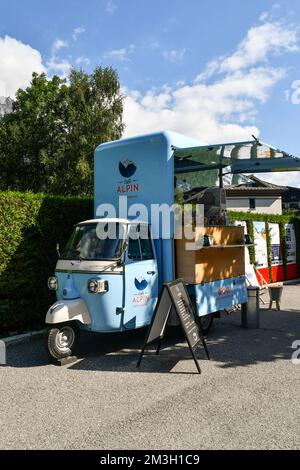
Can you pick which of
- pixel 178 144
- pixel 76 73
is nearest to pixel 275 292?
pixel 178 144

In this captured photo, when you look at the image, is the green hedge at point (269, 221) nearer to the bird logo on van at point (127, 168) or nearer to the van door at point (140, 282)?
the bird logo on van at point (127, 168)

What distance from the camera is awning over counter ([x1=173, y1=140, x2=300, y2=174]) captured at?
24.8 ft

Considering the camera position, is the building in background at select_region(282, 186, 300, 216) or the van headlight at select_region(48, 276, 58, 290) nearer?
the van headlight at select_region(48, 276, 58, 290)

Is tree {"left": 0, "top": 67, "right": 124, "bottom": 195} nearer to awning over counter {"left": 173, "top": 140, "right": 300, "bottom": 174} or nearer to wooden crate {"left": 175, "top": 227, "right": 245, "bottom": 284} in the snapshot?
awning over counter {"left": 173, "top": 140, "right": 300, "bottom": 174}

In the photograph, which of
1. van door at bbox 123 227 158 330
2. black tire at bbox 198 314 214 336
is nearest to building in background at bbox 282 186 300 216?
black tire at bbox 198 314 214 336

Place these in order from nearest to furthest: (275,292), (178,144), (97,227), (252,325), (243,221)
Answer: (97,227)
(178,144)
(252,325)
(275,292)
(243,221)

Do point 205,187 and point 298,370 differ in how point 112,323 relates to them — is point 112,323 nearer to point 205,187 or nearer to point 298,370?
point 298,370

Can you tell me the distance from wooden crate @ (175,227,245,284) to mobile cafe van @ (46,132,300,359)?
0.06 ft

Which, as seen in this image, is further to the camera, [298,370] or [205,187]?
[205,187]

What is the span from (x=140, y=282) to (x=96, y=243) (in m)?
1.00

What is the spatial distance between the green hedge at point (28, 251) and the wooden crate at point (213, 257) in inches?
117

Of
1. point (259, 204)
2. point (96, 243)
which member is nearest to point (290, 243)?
point (96, 243)
